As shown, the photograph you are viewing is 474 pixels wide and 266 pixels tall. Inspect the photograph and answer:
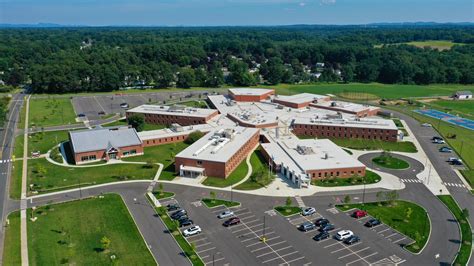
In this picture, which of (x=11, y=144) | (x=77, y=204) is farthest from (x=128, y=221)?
(x=11, y=144)

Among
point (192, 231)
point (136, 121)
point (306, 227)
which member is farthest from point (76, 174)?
point (306, 227)

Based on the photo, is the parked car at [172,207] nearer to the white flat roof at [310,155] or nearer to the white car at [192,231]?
the white car at [192,231]

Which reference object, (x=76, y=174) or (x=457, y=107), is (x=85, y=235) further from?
(x=457, y=107)

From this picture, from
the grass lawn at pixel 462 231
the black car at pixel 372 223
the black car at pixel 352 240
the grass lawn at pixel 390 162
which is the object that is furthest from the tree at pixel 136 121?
the grass lawn at pixel 462 231

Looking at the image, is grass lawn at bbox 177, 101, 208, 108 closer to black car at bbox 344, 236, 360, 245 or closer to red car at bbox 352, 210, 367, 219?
red car at bbox 352, 210, 367, 219

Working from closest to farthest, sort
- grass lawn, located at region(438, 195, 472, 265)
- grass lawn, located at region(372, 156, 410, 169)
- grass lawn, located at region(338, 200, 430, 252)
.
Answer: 1. grass lawn, located at region(438, 195, 472, 265)
2. grass lawn, located at region(338, 200, 430, 252)
3. grass lawn, located at region(372, 156, 410, 169)

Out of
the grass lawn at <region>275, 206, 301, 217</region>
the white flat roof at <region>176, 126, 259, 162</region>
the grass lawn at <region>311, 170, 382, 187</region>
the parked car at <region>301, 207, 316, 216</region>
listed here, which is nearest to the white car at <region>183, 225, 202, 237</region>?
the grass lawn at <region>275, 206, 301, 217</region>
